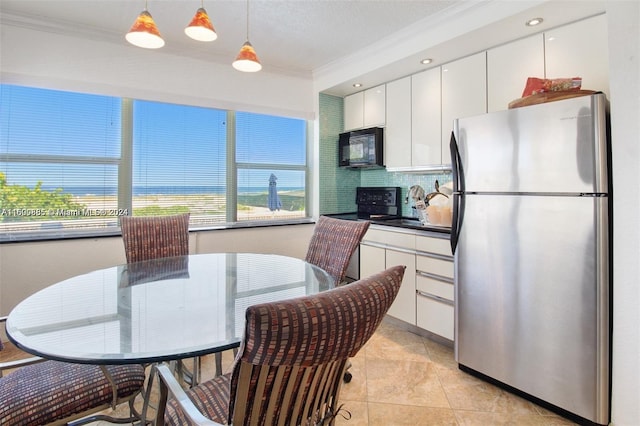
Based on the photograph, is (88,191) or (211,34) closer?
(211,34)

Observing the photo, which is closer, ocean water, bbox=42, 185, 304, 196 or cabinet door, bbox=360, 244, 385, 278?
ocean water, bbox=42, 185, 304, 196

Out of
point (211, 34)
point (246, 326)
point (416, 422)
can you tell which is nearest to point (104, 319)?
point (246, 326)

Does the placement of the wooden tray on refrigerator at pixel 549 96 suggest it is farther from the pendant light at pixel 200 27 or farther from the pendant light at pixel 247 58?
the pendant light at pixel 200 27

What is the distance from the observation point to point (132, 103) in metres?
3.03

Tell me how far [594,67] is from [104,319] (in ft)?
9.62

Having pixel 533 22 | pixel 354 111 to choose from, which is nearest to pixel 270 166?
pixel 354 111

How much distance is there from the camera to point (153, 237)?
234cm

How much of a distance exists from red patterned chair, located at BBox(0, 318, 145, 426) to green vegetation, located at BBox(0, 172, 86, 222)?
70.6 inches

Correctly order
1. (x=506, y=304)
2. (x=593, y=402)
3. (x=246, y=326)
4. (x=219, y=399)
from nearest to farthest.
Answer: (x=246, y=326) → (x=219, y=399) → (x=593, y=402) → (x=506, y=304)

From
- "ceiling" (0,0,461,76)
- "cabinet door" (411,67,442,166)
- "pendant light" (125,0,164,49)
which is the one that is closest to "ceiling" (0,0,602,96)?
"ceiling" (0,0,461,76)

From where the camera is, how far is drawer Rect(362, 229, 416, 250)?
2757mm

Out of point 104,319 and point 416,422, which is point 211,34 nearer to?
point 104,319

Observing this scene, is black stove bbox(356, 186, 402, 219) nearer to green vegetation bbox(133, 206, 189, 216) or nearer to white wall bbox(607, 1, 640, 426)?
green vegetation bbox(133, 206, 189, 216)

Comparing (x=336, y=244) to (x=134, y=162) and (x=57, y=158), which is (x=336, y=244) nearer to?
(x=134, y=162)
